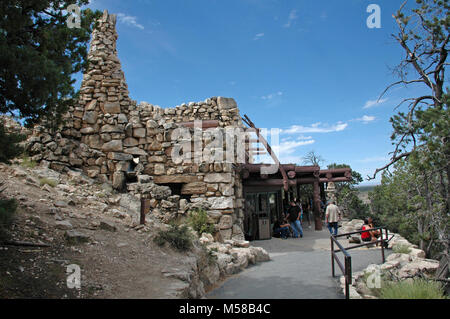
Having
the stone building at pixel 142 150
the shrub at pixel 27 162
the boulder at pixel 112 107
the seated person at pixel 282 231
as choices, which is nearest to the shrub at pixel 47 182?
the shrub at pixel 27 162

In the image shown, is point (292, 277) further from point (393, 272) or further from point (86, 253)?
point (86, 253)

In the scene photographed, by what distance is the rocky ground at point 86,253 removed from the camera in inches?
128

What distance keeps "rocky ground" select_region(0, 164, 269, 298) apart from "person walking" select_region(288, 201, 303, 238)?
17.0 feet

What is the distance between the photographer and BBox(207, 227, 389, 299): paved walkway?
4660 millimetres

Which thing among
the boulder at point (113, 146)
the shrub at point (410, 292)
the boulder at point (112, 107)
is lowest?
the shrub at point (410, 292)

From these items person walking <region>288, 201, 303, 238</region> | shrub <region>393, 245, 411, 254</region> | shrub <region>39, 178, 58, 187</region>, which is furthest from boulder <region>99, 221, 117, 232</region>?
person walking <region>288, 201, 303, 238</region>

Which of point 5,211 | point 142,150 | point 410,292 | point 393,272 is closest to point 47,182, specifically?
point 142,150

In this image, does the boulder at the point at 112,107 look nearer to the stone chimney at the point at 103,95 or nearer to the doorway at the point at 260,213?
the stone chimney at the point at 103,95

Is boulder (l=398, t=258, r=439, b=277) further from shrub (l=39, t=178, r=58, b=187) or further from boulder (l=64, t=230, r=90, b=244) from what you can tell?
shrub (l=39, t=178, r=58, b=187)

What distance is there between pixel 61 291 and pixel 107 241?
4.73 feet

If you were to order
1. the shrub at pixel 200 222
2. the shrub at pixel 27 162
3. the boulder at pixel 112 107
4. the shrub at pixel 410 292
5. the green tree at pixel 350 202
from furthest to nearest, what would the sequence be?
1. the green tree at pixel 350 202
2. the boulder at pixel 112 107
3. the shrub at pixel 200 222
4. the shrub at pixel 27 162
5. the shrub at pixel 410 292

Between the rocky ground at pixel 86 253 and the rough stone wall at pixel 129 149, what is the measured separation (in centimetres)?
152

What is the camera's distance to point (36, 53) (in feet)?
11.0

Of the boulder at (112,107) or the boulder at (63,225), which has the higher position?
the boulder at (112,107)
